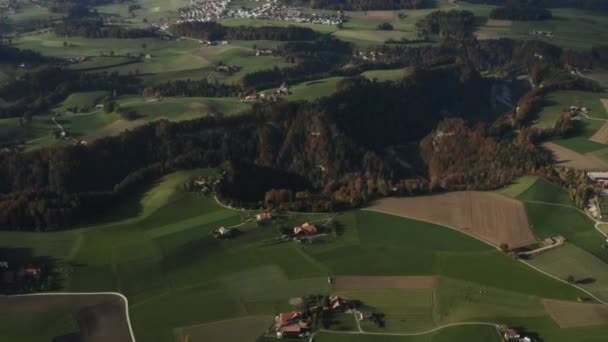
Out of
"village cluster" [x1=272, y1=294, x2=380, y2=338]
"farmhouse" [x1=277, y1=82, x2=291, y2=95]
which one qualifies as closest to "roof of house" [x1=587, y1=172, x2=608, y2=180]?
"village cluster" [x1=272, y1=294, x2=380, y2=338]

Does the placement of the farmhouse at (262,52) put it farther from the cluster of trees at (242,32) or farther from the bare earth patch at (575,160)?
the bare earth patch at (575,160)

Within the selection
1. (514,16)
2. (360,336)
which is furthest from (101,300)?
(514,16)

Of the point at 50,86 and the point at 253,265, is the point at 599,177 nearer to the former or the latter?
the point at 253,265

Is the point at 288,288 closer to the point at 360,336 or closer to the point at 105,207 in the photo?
the point at 360,336

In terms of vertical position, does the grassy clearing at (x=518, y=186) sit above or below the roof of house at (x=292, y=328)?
above

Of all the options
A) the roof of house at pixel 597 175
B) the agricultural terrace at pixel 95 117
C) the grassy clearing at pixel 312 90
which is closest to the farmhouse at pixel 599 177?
the roof of house at pixel 597 175

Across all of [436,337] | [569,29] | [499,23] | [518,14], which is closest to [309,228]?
[436,337]


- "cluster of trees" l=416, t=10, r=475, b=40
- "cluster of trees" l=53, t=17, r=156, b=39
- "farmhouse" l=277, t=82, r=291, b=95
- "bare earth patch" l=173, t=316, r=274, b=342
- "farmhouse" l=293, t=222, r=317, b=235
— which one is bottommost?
"bare earth patch" l=173, t=316, r=274, b=342

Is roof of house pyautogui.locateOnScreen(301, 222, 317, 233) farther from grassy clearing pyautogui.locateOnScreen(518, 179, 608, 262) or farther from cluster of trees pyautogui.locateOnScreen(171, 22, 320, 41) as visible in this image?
cluster of trees pyautogui.locateOnScreen(171, 22, 320, 41)
